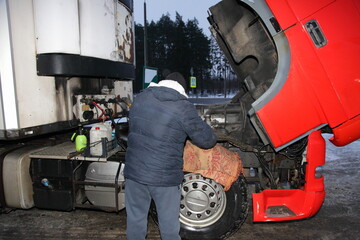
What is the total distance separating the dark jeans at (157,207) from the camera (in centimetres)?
251

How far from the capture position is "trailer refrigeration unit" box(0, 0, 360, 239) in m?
2.62

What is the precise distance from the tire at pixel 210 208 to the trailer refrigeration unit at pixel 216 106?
0.5 inches

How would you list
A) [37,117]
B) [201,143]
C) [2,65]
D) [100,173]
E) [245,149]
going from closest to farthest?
[201,143], [2,65], [37,117], [245,149], [100,173]

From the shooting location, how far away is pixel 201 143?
8.34 feet

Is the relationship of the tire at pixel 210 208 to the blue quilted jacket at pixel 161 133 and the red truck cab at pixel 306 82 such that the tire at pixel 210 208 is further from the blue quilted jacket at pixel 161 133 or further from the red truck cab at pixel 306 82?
the blue quilted jacket at pixel 161 133

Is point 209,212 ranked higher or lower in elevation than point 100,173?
lower

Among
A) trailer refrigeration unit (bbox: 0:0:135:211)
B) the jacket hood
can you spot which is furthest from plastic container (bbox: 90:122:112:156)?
the jacket hood

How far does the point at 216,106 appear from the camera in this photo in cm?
364

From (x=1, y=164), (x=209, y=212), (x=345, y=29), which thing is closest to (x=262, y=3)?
(x=345, y=29)

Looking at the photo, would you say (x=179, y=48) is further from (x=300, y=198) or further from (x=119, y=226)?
(x=300, y=198)

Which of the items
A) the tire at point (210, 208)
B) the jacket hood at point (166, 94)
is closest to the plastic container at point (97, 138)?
the tire at point (210, 208)

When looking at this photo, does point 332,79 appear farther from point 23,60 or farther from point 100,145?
point 23,60

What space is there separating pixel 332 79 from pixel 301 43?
462mm

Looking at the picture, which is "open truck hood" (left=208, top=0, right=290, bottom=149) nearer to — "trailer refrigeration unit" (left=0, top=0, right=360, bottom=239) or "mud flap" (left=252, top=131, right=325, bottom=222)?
"trailer refrigeration unit" (left=0, top=0, right=360, bottom=239)
